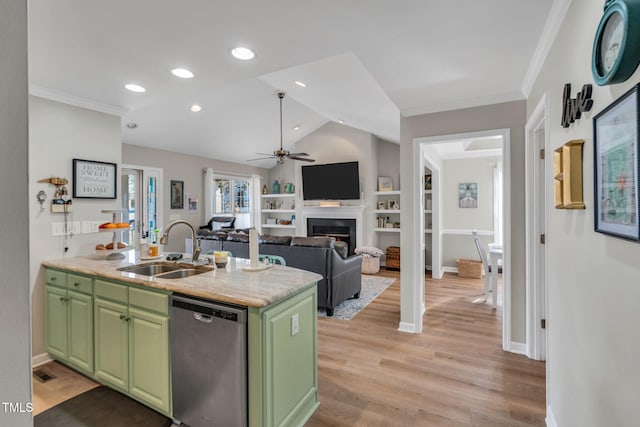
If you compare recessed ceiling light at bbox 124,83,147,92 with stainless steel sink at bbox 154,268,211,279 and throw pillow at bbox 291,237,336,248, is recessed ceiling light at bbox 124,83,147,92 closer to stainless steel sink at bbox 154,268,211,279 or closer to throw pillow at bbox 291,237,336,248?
stainless steel sink at bbox 154,268,211,279

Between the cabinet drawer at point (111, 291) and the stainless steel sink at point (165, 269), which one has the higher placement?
the stainless steel sink at point (165, 269)

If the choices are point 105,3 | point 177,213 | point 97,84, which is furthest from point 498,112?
point 177,213

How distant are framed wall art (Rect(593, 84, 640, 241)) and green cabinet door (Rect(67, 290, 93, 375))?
3078mm

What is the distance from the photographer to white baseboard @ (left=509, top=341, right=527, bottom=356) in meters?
2.96

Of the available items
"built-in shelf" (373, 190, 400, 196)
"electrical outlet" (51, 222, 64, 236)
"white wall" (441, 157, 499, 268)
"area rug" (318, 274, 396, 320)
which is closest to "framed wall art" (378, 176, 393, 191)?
"built-in shelf" (373, 190, 400, 196)

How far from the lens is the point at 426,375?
102 inches

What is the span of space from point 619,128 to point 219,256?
2365 millimetres

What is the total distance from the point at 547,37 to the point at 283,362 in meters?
2.49

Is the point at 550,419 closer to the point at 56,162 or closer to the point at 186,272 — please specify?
the point at 186,272

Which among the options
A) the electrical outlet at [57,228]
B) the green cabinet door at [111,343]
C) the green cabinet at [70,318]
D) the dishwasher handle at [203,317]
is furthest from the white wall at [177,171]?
the dishwasher handle at [203,317]

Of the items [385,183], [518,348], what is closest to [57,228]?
Answer: [518,348]

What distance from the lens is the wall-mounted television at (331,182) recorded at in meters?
7.33

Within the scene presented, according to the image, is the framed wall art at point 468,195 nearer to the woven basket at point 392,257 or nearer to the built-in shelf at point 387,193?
the built-in shelf at point 387,193

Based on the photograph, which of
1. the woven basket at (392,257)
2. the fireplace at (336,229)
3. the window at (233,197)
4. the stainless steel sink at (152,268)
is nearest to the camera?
the stainless steel sink at (152,268)
